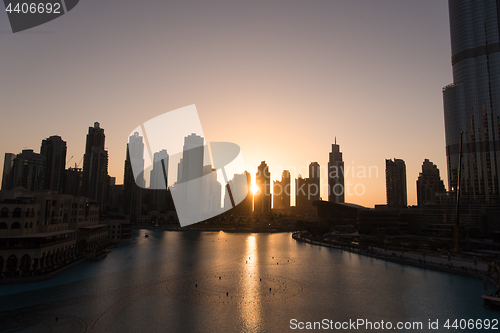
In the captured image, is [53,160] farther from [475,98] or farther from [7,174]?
[475,98]

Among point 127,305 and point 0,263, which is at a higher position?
point 0,263

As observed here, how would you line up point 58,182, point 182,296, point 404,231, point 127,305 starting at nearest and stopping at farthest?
point 127,305 < point 182,296 < point 404,231 < point 58,182

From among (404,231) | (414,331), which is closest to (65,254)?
(414,331)

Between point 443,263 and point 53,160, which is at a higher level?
point 53,160

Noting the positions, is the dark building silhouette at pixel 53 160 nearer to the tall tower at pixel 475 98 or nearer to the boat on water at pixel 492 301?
the boat on water at pixel 492 301

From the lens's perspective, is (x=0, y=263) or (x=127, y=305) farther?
(x=0, y=263)

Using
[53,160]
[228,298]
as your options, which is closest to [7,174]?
[53,160]

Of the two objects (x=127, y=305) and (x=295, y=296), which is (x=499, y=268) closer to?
(x=295, y=296)

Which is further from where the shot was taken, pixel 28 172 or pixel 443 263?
pixel 28 172
